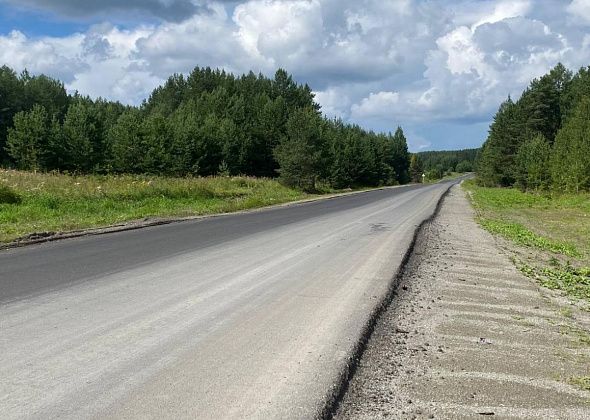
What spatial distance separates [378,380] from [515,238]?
14.5 metres

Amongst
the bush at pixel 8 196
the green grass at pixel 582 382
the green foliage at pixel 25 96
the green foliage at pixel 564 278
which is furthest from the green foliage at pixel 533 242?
the green foliage at pixel 25 96

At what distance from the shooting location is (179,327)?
6078mm

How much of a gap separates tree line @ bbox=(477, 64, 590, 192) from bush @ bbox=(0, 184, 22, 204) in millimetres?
42573

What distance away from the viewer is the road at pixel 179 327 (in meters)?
4.16

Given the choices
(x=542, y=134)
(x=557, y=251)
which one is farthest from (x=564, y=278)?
(x=542, y=134)

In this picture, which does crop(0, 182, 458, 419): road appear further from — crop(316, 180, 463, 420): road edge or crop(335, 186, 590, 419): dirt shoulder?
crop(335, 186, 590, 419): dirt shoulder

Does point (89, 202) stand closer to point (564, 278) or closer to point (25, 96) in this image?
point (564, 278)

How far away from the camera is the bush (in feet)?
66.3

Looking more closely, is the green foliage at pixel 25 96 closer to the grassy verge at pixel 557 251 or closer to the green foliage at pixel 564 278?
the grassy verge at pixel 557 251

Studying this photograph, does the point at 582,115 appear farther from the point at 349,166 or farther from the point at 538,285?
the point at 538,285

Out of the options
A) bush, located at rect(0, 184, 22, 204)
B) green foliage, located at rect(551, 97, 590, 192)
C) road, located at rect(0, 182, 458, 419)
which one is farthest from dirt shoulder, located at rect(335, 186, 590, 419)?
green foliage, located at rect(551, 97, 590, 192)

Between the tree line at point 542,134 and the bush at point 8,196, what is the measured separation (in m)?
42.6

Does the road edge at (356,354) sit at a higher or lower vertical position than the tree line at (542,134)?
lower

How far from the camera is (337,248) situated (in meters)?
13.4
